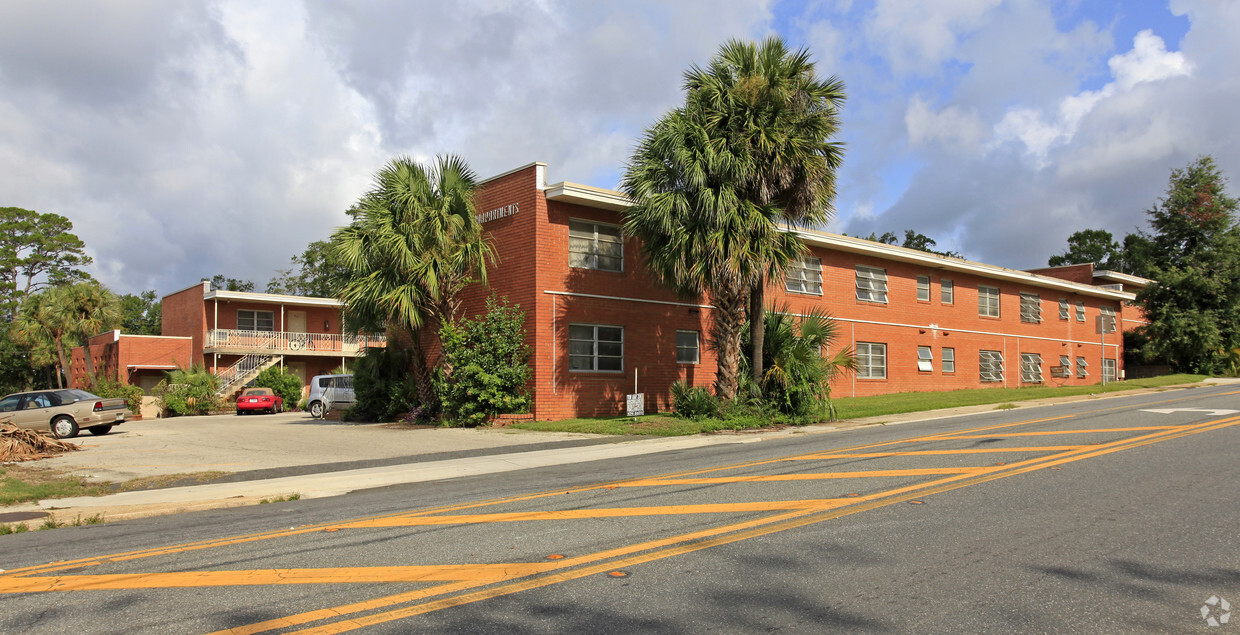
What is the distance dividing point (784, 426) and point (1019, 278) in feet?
74.2

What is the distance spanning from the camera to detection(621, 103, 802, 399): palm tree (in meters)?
18.9

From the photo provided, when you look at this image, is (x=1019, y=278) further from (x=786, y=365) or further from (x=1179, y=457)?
(x=1179, y=457)

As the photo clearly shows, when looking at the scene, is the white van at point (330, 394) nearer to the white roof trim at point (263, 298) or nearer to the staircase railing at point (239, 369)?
the white roof trim at point (263, 298)

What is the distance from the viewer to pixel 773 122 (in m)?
19.4

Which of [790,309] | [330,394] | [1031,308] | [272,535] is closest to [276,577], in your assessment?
[272,535]

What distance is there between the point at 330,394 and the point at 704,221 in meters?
16.7

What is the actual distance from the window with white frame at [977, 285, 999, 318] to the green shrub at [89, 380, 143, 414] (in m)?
38.9

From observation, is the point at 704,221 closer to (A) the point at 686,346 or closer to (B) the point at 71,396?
(A) the point at 686,346

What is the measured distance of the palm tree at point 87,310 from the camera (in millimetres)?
41469

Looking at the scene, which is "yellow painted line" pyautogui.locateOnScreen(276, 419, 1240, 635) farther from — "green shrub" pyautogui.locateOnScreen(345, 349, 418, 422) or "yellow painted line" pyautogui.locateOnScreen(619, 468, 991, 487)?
"green shrub" pyautogui.locateOnScreen(345, 349, 418, 422)

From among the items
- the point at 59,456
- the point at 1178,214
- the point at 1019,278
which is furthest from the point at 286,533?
the point at 1178,214

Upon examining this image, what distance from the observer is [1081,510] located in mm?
7418

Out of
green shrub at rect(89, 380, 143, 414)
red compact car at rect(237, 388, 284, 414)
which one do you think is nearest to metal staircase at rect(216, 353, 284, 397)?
red compact car at rect(237, 388, 284, 414)

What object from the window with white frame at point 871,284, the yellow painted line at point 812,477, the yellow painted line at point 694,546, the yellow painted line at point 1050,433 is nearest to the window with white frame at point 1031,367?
the window with white frame at point 871,284
